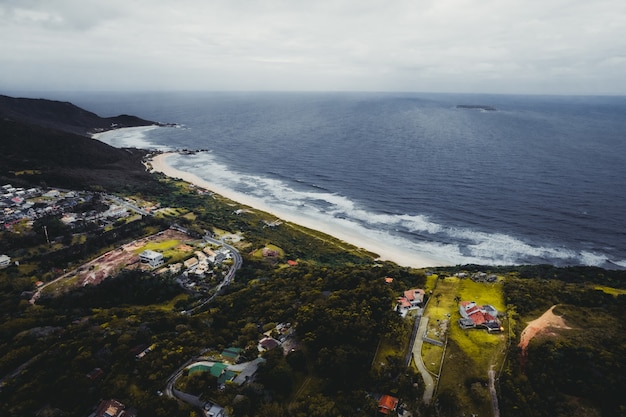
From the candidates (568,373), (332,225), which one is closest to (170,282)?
(332,225)

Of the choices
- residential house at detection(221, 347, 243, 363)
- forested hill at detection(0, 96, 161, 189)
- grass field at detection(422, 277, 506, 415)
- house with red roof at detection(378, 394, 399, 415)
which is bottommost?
residential house at detection(221, 347, 243, 363)

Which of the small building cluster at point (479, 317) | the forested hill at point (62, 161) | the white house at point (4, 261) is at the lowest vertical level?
the white house at point (4, 261)

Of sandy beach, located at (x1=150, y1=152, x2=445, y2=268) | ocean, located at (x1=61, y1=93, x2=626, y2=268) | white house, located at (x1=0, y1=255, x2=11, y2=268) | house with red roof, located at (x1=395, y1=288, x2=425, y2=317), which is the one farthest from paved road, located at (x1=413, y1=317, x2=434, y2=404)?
white house, located at (x1=0, y1=255, x2=11, y2=268)

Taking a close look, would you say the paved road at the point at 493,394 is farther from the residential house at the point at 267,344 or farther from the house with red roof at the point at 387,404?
the residential house at the point at 267,344

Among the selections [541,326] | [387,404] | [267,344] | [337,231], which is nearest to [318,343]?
[267,344]

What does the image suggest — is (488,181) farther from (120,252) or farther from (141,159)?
(141,159)

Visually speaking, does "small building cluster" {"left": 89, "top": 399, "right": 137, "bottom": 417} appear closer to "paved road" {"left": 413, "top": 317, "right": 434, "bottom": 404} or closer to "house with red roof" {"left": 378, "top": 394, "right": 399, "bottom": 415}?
"house with red roof" {"left": 378, "top": 394, "right": 399, "bottom": 415}

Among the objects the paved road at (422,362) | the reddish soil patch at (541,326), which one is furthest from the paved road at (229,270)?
the reddish soil patch at (541,326)

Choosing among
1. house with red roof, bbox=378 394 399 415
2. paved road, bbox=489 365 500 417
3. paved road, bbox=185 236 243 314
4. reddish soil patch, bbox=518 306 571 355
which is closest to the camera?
house with red roof, bbox=378 394 399 415
